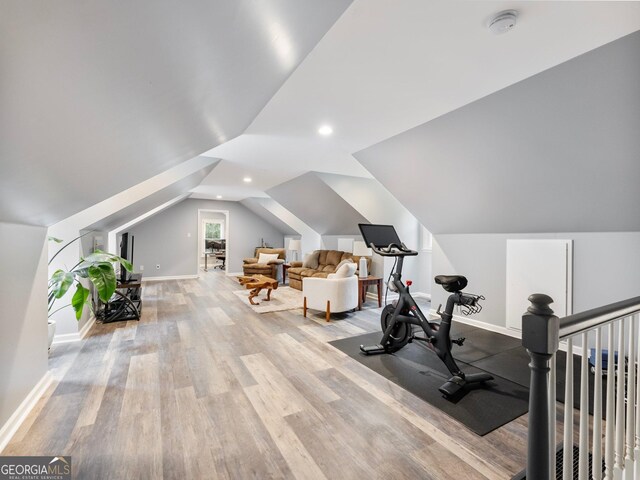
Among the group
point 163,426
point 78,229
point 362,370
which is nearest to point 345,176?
point 362,370

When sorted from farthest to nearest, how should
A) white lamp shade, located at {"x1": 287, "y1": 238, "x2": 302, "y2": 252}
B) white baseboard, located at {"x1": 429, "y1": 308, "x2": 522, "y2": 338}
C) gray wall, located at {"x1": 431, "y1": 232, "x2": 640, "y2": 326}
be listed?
white lamp shade, located at {"x1": 287, "y1": 238, "x2": 302, "y2": 252} < white baseboard, located at {"x1": 429, "y1": 308, "x2": 522, "y2": 338} < gray wall, located at {"x1": 431, "y1": 232, "x2": 640, "y2": 326}

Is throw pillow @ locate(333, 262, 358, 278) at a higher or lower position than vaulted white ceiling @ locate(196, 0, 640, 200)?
lower

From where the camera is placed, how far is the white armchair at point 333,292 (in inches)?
177

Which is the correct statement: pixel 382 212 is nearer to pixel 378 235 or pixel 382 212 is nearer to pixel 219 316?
pixel 378 235

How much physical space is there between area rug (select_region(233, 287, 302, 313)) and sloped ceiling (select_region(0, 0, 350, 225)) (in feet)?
11.2

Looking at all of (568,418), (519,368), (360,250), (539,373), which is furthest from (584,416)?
(360,250)

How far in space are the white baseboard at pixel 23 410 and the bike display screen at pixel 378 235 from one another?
2979 mm

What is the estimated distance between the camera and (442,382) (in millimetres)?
2590

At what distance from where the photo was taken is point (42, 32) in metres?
0.71

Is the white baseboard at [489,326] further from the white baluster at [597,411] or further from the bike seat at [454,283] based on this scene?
the white baluster at [597,411]

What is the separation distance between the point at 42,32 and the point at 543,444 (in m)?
1.76

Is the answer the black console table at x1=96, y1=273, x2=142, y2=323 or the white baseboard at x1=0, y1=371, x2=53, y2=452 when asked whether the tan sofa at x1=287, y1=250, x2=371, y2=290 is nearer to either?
the black console table at x1=96, y1=273, x2=142, y2=323

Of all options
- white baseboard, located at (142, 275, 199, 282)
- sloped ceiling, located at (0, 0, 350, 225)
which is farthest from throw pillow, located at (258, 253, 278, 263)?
sloped ceiling, located at (0, 0, 350, 225)

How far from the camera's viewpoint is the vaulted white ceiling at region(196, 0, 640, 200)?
1.51m
